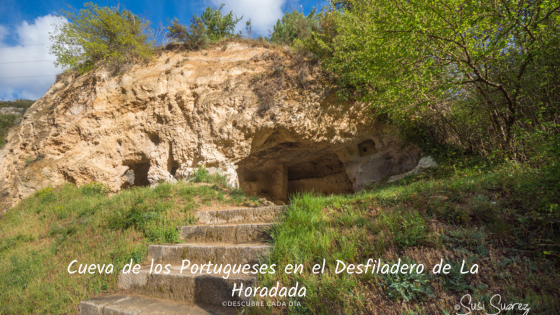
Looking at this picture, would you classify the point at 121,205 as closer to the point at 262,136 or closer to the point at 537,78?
the point at 262,136

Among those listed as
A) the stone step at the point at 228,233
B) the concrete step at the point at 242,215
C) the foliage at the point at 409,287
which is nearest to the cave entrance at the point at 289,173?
the concrete step at the point at 242,215

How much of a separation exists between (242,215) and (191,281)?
177cm

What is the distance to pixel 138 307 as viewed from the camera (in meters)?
2.71

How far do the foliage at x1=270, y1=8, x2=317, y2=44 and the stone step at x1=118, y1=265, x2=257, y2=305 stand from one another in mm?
9813

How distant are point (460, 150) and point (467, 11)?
3.31 metres

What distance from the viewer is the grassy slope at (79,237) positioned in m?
3.27

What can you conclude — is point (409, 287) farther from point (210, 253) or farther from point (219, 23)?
point (219, 23)

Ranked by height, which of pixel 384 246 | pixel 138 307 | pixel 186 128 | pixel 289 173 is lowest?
pixel 138 307

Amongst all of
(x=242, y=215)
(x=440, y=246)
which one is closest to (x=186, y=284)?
(x=242, y=215)

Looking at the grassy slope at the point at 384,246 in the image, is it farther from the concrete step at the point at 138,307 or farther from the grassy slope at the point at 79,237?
the concrete step at the point at 138,307

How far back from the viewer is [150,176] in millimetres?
8430

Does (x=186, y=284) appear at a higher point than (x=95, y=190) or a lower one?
lower

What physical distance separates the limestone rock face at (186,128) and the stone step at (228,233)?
3.87 metres

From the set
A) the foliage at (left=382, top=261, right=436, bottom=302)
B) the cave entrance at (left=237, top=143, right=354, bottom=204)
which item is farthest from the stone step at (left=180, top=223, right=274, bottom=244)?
the cave entrance at (left=237, top=143, right=354, bottom=204)
